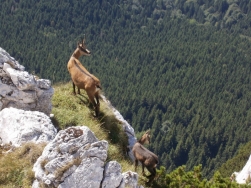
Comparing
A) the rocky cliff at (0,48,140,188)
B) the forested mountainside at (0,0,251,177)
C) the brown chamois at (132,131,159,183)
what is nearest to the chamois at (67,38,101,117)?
the brown chamois at (132,131,159,183)

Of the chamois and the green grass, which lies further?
the chamois

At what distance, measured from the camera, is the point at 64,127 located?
15375mm

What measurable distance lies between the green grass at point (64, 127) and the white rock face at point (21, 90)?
0.87m

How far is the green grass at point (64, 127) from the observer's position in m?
10.9

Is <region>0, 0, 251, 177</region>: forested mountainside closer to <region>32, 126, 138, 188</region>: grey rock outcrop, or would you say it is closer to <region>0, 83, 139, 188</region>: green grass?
<region>0, 83, 139, 188</region>: green grass

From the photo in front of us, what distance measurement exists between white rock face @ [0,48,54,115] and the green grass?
0.87 metres

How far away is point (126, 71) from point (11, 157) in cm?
17919

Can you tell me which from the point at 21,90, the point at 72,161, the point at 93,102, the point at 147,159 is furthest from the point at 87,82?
the point at 72,161

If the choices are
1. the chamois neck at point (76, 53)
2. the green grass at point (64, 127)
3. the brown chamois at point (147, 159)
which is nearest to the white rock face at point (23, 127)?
the green grass at point (64, 127)

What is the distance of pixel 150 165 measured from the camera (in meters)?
13.5

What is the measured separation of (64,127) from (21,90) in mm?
2057

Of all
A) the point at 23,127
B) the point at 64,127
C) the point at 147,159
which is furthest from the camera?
the point at 64,127

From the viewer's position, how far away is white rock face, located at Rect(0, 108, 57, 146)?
12.5 metres

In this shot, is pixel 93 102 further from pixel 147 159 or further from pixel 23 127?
pixel 23 127
